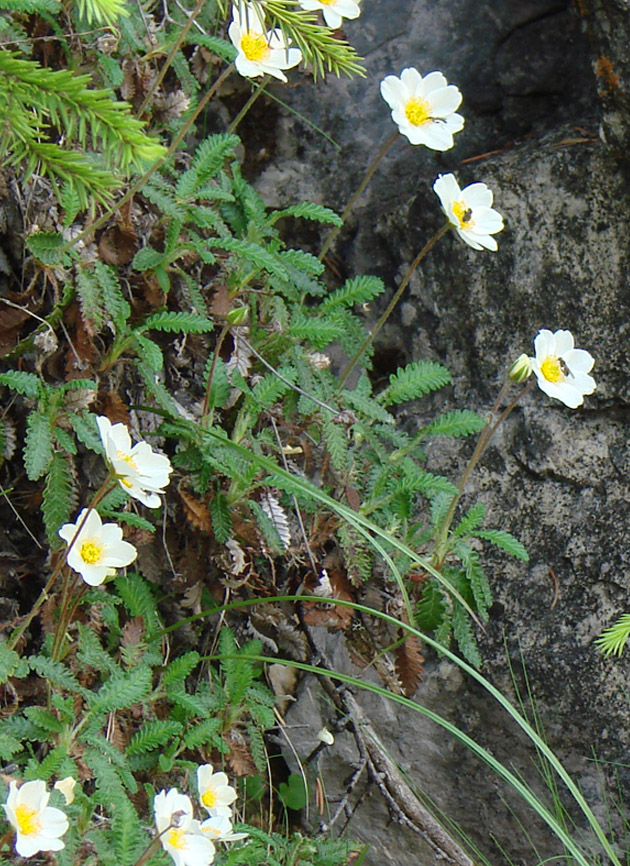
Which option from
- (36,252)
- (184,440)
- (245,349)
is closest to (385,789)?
(184,440)

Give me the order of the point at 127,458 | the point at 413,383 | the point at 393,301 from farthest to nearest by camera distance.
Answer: the point at 413,383
the point at 393,301
the point at 127,458

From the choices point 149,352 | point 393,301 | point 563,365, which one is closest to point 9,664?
point 149,352

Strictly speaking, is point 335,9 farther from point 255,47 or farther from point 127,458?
point 127,458

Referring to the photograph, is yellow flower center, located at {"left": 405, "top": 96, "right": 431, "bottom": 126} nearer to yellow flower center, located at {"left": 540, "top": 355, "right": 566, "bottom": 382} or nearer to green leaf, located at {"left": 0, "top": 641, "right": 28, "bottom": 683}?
yellow flower center, located at {"left": 540, "top": 355, "right": 566, "bottom": 382}

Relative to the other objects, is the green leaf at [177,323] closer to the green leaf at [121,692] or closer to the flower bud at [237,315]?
the flower bud at [237,315]

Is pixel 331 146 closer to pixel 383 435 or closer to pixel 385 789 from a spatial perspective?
pixel 383 435
